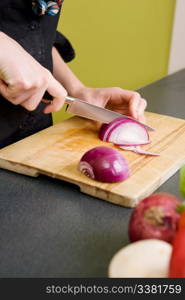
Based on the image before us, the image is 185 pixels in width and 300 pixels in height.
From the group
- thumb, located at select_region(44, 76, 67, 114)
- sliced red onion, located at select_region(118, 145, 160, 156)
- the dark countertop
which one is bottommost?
sliced red onion, located at select_region(118, 145, 160, 156)

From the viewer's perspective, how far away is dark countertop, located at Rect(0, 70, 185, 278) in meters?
0.58

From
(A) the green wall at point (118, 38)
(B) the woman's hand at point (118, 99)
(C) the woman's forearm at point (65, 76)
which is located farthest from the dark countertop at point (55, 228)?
(A) the green wall at point (118, 38)

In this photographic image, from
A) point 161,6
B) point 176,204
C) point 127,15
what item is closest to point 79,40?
point 127,15

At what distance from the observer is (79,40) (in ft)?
Answer: 5.72

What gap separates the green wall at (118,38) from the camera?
173 cm

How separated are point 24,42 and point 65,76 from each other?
0.24m

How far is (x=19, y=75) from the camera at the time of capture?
0.78m

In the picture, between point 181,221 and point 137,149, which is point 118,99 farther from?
point 181,221

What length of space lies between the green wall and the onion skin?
3.96ft

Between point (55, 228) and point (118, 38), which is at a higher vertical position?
point (55, 228)

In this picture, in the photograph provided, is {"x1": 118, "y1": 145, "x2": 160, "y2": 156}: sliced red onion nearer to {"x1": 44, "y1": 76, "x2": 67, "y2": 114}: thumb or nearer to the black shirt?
{"x1": 44, "y1": 76, "x2": 67, "y2": 114}: thumb

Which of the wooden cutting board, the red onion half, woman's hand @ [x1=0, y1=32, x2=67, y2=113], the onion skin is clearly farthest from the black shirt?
the onion skin

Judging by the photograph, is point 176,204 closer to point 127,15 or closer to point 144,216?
point 144,216

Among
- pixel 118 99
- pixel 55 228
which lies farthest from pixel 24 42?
pixel 55 228
